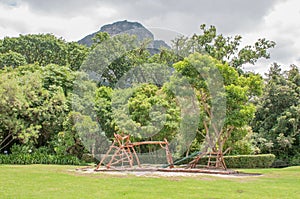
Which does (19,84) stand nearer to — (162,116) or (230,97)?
(162,116)

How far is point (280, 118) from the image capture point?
23.2 metres

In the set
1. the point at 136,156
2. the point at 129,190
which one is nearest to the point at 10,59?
the point at 136,156

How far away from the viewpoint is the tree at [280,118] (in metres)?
23.1

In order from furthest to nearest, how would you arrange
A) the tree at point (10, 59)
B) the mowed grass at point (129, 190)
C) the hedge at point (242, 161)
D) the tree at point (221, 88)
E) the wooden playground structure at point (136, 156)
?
the tree at point (10, 59)
the hedge at point (242, 161)
the tree at point (221, 88)
the wooden playground structure at point (136, 156)
the mowed grass at point (129, 190)

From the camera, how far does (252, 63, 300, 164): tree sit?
23141mm

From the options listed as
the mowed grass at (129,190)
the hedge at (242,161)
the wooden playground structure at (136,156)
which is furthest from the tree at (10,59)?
the mowed grass at (129,190)

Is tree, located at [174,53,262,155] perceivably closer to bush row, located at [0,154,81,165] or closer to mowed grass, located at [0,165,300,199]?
mowed grass, located at [0,165,300,199]

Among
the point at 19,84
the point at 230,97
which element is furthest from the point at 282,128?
the point at 19,84

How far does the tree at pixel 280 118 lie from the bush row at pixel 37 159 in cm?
1223

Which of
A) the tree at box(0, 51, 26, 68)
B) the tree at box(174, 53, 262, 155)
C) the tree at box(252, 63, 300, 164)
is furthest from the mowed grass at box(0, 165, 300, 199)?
the tree at box(0, 51, 26, 68)

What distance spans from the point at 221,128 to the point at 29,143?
1008 centimetres

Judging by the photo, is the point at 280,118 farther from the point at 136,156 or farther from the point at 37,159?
the point at 37,159

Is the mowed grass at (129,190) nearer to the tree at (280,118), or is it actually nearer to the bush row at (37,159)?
the bush row at (37,159)

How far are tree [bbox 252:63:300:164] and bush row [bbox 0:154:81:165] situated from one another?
12233 millimetres
